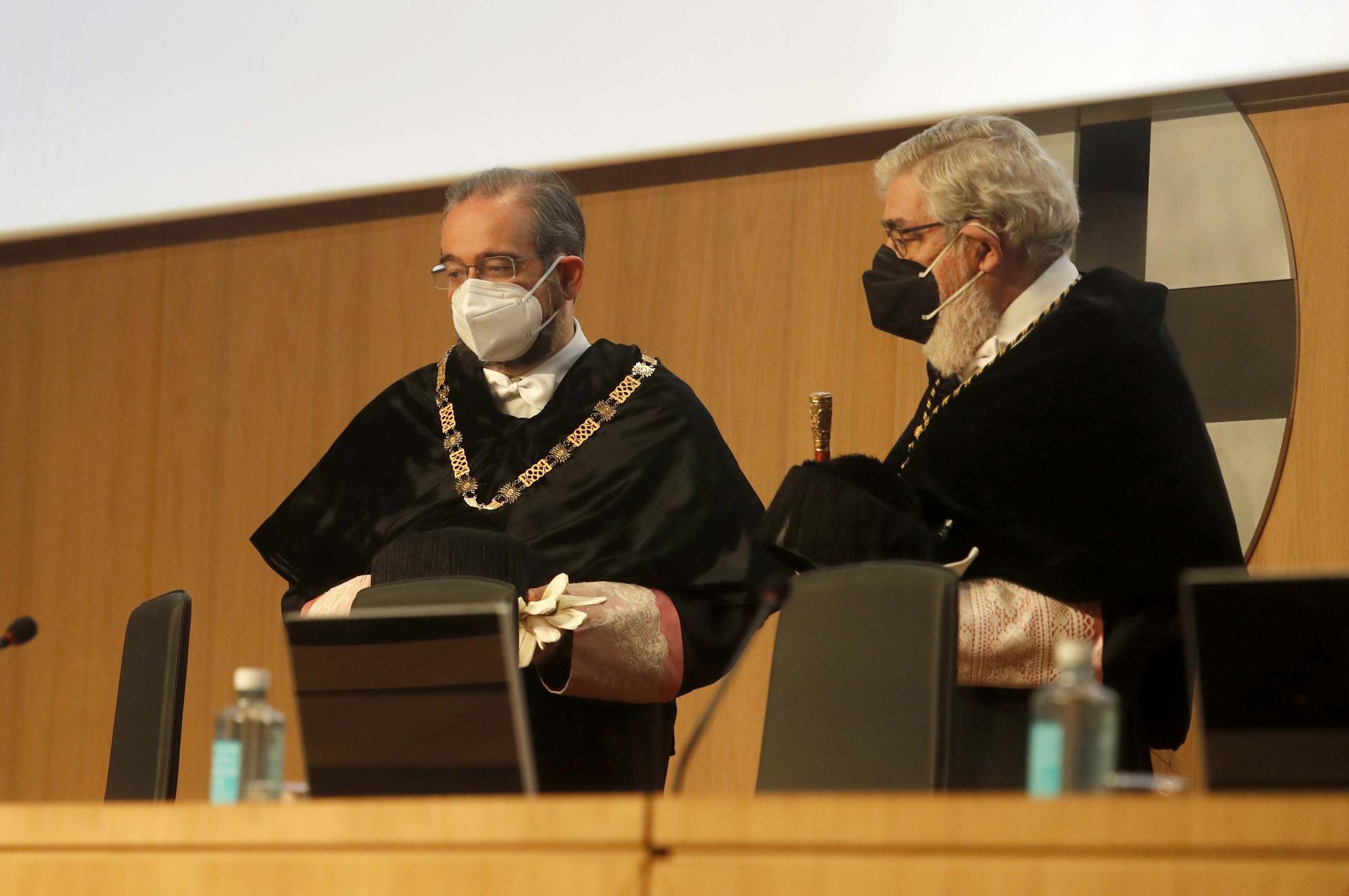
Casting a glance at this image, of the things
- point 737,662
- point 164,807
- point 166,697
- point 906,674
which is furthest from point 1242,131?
point 164,807


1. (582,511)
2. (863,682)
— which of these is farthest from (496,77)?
(863,682)

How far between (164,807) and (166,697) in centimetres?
125

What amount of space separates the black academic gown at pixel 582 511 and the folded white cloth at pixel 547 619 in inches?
8.0

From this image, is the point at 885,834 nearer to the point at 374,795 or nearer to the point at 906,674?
the point at 374,795

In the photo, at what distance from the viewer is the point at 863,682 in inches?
95.1

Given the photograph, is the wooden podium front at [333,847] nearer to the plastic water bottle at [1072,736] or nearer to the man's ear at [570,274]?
the plastic water bottle at [1072,736]

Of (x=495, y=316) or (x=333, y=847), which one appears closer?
(x=333, y=847)

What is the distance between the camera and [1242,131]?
11.5ft

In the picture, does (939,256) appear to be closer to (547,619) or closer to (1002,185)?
(1002,185)

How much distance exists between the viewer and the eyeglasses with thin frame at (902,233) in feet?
10.3

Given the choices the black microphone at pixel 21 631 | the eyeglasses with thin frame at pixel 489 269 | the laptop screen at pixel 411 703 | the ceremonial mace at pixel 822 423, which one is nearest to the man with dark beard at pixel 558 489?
the eyeglasses with thin frame at pixel 489 269

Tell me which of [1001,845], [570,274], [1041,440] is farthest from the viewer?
[570,274]

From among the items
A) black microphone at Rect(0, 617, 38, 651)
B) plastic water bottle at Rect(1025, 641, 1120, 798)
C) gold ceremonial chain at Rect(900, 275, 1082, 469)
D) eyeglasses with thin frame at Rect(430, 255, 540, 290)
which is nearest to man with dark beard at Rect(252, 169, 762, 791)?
eyeglasses with thin frame at Rect(430, 255, 540, 290)

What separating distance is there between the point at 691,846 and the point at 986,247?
181 centimetres
